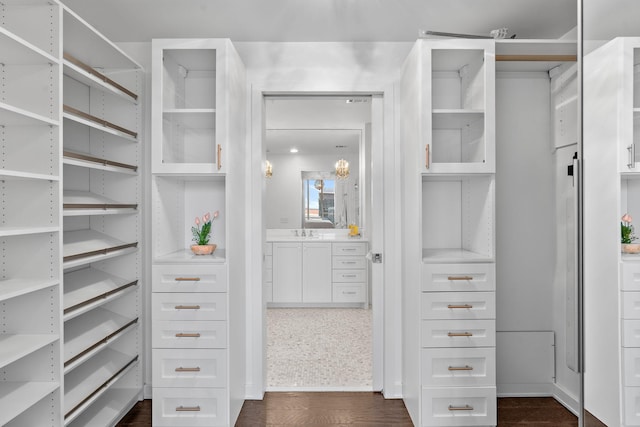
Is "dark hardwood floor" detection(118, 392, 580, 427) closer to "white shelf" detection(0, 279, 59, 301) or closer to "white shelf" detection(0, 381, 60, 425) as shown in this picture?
"white shelf" detection(0, 381, 60, 425)

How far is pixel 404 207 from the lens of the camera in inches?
109

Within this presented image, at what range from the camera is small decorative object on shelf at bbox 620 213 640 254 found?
2.67 ft

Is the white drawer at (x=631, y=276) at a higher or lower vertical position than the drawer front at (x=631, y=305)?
higher

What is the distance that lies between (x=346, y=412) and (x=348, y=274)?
2719mm

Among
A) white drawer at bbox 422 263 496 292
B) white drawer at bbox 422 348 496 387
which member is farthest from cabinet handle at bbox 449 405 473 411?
white drawer at bbox 422 263 496 292

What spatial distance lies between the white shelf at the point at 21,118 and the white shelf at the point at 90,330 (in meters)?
1.09

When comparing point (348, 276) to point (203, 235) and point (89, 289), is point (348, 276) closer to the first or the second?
point (203, 235)

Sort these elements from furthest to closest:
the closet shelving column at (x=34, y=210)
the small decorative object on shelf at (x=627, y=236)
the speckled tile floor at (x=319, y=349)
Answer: the speckled tile floor at (x=319, y=349), the closet shelving column at (x=34, y=210), the small decorative object on shelf at (x=627, y=236)

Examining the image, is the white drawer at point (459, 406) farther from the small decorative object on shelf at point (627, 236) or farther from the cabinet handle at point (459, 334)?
the small decorative object on shelf at point (627, 236)

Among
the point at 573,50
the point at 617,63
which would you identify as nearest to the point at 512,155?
the point at 573,50

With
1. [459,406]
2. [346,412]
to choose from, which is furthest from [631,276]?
[346,412]

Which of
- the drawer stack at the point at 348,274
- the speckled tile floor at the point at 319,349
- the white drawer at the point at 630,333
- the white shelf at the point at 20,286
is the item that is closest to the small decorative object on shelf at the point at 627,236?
the white drawer at the point at 630,333

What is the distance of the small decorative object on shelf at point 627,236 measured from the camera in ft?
2.67

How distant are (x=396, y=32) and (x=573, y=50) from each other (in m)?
1.11
